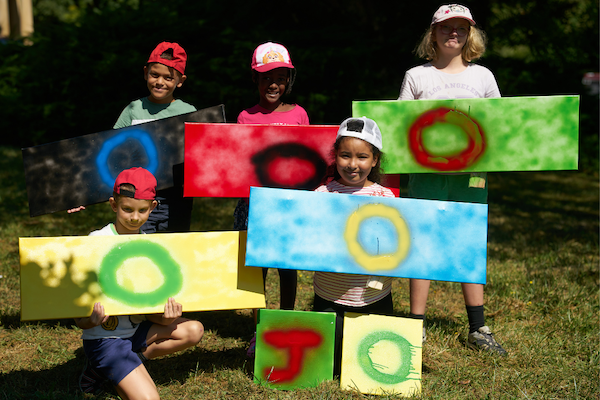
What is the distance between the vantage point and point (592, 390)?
2.79 meters

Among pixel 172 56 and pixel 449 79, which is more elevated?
pixel 172 56

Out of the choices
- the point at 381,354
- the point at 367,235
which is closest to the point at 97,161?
the point at 367,235

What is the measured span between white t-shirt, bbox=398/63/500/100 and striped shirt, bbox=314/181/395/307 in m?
0.62

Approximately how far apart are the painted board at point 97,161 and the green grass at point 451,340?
34.6 inches

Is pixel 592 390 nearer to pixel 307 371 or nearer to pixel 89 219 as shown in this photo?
pixel 307 371

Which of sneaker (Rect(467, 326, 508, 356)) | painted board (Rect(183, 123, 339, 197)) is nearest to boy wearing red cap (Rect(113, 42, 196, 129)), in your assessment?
painted board (Rect(183, 123, 339, 197))

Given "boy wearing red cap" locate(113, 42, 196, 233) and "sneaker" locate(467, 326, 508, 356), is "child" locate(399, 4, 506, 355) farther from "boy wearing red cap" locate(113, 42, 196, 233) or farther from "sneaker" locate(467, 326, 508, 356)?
"boy wearing red cap" locate(113, 42, 196, 233)

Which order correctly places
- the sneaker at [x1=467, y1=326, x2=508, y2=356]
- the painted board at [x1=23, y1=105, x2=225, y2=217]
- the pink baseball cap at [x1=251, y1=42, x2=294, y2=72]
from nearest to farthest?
the painted board at [x1=23, y1=105, x2=225, y2=217] < the pink baseball cap at [x1=251, y1=42, x2=294, y2=72] < the sneaker at [x1=467, y1=326, x2=508, y2=356]

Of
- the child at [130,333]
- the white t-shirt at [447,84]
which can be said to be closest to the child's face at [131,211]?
the child at [130,333]

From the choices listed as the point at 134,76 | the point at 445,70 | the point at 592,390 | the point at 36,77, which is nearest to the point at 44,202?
the point at 445,70

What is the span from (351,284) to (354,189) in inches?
19.4

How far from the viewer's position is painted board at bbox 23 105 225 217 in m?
2.84

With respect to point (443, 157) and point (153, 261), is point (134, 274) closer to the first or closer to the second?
point (153, 261)

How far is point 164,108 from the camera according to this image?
3160 mm
